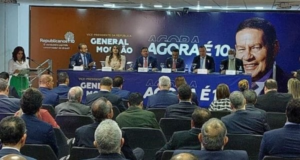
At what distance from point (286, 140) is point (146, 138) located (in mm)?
1345

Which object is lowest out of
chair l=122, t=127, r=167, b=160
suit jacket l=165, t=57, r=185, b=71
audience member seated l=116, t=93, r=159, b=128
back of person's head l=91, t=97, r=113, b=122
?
chair l=122, t=127, r=167, b=160

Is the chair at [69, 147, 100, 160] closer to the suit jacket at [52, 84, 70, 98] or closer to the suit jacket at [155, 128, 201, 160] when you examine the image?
the suit jacket at [155, 128, 201, 160]

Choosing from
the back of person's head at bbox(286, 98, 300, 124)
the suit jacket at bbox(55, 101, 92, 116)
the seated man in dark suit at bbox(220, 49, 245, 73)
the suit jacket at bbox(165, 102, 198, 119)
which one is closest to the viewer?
the back of person's head at bbox(286, 98, 300, 124)

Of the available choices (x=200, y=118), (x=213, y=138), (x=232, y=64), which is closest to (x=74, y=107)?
(x=200, y=118)

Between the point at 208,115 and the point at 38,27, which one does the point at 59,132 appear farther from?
the point at 38,27

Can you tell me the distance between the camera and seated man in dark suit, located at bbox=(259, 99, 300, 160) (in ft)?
12.1

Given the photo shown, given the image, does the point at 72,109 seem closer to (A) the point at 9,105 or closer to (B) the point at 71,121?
(B) the point at 71,121

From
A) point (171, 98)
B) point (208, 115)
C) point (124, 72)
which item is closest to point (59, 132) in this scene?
point (208, 115)

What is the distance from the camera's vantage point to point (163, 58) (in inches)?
517

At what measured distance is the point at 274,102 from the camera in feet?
21.6

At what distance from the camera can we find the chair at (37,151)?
3.38m

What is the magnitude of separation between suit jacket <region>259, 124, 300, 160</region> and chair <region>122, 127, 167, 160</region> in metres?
1.02

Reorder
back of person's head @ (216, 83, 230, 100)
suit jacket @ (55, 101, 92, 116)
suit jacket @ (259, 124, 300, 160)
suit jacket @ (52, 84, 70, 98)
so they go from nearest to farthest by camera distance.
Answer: suit jacket @ (259, 124, 300, 160)
suit jacket @ (55, 101, 92, 116)
back of person's head @ (216, 83, 230, 100)
suit jacket @ (52, 84, 70, 98)

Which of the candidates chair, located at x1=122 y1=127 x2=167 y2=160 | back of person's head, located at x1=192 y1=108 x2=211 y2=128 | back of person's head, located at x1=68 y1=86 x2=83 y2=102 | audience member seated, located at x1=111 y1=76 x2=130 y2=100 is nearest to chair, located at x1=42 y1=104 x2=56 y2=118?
back of person's head, located at x1=68 y1=86 x2=83 y2=102
